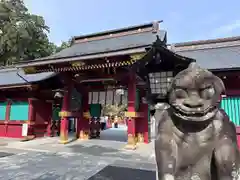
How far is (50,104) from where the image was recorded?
11500 millimetres

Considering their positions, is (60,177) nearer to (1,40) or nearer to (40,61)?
(40,61)

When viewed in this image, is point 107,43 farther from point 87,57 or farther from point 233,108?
point 233,108

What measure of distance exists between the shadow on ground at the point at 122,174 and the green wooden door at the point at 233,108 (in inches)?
163

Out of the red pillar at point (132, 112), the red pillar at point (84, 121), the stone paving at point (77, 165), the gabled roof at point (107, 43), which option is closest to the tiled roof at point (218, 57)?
the gabled roof at point (107, 43)

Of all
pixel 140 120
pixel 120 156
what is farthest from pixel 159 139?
pixel 140 120

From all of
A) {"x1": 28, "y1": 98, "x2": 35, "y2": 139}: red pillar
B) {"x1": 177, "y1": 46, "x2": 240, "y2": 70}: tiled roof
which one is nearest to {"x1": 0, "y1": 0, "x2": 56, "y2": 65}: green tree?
{"x1": 28, "y1": 98, "x2": 35, "y2": 139}: red pillar

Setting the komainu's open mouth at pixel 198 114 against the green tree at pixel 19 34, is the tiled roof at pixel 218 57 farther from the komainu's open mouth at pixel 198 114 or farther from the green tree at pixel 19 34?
the green tree at pixel 19 34

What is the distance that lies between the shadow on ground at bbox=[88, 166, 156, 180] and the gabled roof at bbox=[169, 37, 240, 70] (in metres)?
4.66

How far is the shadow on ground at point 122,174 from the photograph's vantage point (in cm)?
434

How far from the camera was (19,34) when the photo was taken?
20.7 meters

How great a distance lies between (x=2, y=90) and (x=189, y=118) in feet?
40.4

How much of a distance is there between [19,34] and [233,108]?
22.2 m

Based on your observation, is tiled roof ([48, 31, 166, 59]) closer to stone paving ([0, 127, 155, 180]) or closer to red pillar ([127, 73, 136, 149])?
red pillar ([127, 73, 136, 149])

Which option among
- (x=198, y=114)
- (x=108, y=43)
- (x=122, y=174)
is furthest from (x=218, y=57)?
(x=198, y=114)
